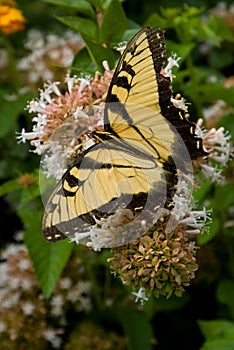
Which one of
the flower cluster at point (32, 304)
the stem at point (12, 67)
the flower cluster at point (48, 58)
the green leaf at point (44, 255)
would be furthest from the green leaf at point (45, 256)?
the stem at point (12, 67)

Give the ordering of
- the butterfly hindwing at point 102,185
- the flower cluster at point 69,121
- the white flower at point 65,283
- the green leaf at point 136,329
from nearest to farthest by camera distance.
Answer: the butterfly hindwing at point 102,185, the flower cluster at point 69,121, the green leaf at point 136,329, the white flower at point 65,283

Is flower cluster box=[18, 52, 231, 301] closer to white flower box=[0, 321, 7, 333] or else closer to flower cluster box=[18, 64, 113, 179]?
flower cluster box=[18, 64, 113, 179]

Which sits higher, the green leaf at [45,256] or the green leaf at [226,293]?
the green leaf at [45,256]

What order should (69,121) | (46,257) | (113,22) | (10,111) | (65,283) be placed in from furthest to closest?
(10,111) < (65,283) < (46,257) < (113,22) < (69,121)

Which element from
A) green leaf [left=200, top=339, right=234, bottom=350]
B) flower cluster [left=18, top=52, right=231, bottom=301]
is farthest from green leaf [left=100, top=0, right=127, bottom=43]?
green leaf [left=200, top=339, right=234, bottom=350]

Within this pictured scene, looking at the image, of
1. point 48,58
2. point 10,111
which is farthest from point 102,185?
point 48,58

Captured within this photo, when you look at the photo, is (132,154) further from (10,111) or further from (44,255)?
(10,111)

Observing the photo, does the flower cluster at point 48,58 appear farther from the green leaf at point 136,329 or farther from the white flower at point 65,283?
the green leaf at point 136,329
